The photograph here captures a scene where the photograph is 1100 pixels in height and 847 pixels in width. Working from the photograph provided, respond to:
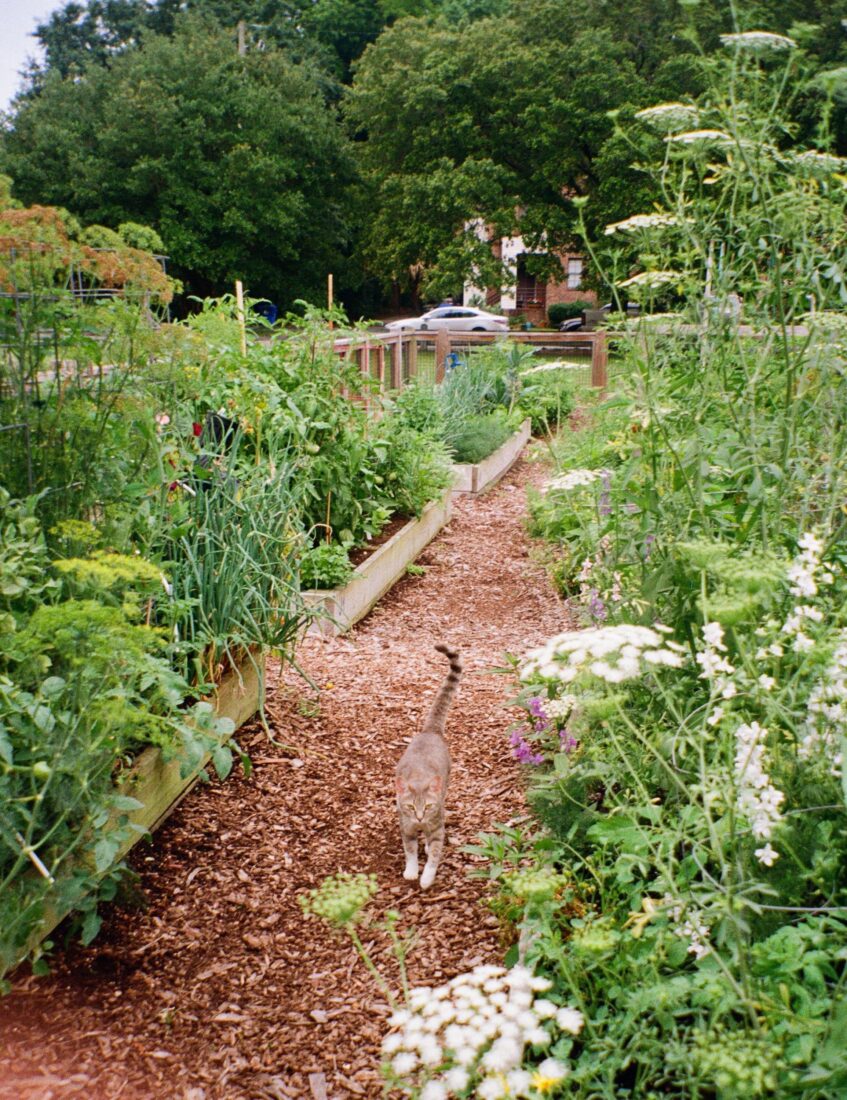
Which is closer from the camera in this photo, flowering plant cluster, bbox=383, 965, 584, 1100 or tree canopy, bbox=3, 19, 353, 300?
flowering plant cluster, bbox=383, 965, 584, 1100

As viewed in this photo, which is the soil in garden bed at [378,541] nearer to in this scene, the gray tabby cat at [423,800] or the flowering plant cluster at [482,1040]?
the gray tabby cat at [423,800]

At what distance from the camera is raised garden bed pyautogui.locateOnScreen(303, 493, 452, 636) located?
5723 millimetres

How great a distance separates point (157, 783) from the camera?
11.0 ft

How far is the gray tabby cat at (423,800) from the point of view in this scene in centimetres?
318

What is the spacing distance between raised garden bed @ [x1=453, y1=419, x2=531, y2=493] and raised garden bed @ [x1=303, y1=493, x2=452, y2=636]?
1.19m

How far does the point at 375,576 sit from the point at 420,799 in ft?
11.4

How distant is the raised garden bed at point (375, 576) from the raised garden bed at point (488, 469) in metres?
1.19

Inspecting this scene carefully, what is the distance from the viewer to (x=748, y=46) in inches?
116

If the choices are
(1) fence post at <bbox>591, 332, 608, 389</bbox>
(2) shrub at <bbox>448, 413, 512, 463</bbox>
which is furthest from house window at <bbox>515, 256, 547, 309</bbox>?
(2) shrub at <bbox>448, 413, 512, 463</bbox>

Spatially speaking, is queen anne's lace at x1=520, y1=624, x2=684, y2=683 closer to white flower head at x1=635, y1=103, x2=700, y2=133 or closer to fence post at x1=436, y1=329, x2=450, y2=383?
white flower head at x1=635, y1=103, x2=700, y2=133

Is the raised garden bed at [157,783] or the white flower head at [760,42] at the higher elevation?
the white flower head at [760,42]

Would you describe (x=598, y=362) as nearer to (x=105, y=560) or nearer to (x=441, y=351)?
(x=441, y=351)

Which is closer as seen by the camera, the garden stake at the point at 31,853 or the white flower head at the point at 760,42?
the garden stake at the point at 31,853

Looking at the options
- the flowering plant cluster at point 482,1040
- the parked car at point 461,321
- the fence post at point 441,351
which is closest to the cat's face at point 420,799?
the flowering plant cluster at point 482,1040
